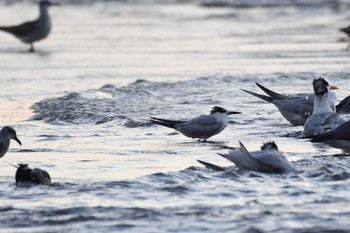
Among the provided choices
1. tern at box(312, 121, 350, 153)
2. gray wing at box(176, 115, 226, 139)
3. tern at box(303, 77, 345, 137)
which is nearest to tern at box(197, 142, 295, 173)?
tern at box(312, 121, 350, 153)

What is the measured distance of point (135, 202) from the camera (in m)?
7.45

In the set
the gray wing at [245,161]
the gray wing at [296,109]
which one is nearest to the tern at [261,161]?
the gray wing at [245,161]

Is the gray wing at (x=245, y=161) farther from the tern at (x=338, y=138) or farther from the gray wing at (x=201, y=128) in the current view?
the gray wing at (x=201, y=128)

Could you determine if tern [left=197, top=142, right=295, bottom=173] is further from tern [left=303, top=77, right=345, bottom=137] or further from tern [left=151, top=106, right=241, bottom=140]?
tern [left=151, top=106, right=241, bottom=140]

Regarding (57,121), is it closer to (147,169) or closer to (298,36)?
(147,169)

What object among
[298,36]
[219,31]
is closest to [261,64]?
[298,36]

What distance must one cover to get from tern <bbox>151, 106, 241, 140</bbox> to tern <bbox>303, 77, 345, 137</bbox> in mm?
782

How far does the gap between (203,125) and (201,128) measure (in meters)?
0.05

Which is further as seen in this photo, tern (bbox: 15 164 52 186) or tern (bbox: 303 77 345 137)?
tern (bbox: 303 77 345 137)

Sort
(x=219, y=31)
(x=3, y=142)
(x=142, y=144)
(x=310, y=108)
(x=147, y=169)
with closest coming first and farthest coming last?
(x=147, y=169) → (x=3, y=142) → (x=142, y=144) → (x=310, y=108) → (x=219, y=31)

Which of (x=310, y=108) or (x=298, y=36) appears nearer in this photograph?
(x=310, y=108)

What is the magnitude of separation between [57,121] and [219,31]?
38.9 ft

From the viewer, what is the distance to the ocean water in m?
7.14

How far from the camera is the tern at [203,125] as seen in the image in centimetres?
1059
